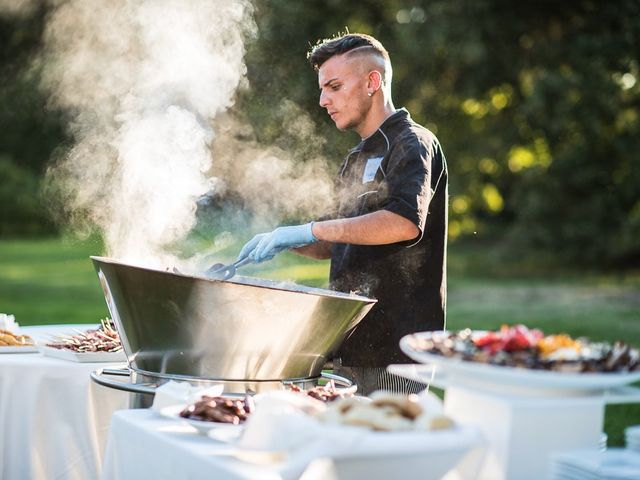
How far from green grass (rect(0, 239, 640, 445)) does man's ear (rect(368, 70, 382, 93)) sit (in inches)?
148

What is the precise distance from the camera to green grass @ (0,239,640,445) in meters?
10.8

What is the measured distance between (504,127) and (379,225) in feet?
41.5

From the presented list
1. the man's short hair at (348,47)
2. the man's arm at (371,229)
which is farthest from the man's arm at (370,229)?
the man's short hair at (348,47)

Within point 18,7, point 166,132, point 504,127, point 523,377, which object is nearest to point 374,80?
point 166,132

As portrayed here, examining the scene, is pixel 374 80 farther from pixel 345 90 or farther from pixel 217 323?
pixel 217 323

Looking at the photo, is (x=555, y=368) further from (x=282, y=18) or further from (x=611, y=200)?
(x=611, y=200)

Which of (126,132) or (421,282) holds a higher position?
(126,132)

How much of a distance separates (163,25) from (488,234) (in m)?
16.4

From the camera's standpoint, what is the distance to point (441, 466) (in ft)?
6.16

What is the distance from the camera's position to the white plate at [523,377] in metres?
1.86

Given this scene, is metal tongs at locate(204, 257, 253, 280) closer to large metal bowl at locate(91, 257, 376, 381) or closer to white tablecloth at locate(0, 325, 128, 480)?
large metal bowl at locate(91, 257, 376, 381)

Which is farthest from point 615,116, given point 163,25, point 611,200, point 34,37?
point 163,25

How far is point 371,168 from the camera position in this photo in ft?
10.8

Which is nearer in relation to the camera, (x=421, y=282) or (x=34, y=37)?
(x=421, y=282)
